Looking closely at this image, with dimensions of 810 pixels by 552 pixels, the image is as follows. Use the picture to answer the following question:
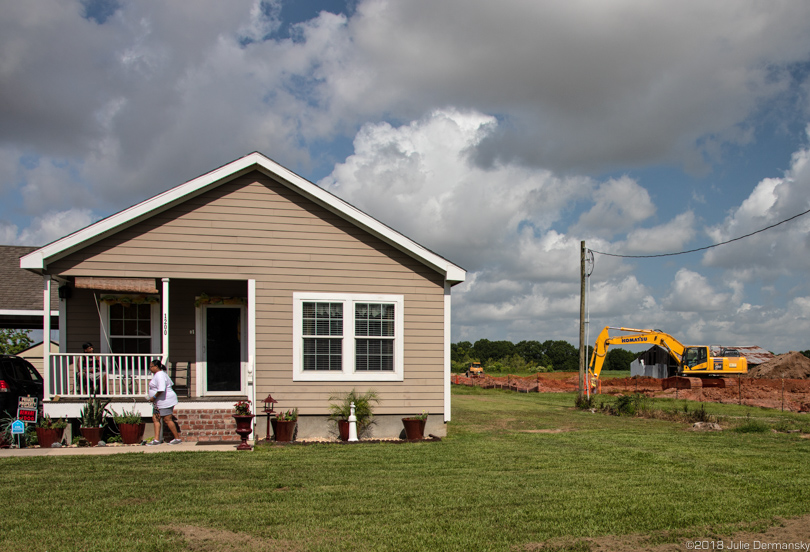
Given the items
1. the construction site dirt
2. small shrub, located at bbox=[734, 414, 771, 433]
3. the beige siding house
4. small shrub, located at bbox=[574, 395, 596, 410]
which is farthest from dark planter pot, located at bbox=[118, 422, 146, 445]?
the construction site dirt

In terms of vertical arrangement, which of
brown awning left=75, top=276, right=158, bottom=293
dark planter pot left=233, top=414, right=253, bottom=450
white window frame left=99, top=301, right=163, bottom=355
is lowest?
dark planter pot left=233, top=414, right=253, bottom=450

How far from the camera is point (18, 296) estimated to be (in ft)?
53.9

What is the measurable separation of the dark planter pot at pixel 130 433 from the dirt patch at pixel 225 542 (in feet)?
20.2

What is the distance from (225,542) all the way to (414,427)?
280 inches

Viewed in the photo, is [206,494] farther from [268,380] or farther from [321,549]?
[268,380]

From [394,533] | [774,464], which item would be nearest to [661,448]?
[774,464]

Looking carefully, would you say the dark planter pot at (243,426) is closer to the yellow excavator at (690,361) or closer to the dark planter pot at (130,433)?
the dark planter pot at (130,433)

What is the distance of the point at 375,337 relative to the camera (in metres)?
12.8

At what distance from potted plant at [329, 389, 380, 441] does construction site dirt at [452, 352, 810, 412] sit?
53.5ft

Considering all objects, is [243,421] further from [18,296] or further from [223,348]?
[18,296]

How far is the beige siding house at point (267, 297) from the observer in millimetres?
11906

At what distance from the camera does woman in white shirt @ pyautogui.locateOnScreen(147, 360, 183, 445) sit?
437 inches

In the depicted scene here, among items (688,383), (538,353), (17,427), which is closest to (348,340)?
(17,427)

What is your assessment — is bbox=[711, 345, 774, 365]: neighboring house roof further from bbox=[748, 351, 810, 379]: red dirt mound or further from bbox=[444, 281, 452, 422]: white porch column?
bbox=[444, 281, 452, 422]: white porch column
